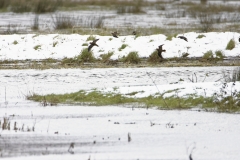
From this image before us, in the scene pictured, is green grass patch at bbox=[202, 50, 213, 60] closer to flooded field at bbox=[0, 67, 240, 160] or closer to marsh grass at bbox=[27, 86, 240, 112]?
flooded field at bbox=[0, 67, 240, 160]

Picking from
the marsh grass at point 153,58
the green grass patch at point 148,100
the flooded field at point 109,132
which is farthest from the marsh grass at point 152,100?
the marsh grass at point 153,58

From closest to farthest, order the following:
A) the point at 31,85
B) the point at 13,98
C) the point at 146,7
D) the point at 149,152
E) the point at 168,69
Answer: the point at 149,152, the point at 13,98, the point at 31,85, the point at 168,69, the point at 146,7

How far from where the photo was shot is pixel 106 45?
2405cm

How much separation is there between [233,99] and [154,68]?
23.2 feet

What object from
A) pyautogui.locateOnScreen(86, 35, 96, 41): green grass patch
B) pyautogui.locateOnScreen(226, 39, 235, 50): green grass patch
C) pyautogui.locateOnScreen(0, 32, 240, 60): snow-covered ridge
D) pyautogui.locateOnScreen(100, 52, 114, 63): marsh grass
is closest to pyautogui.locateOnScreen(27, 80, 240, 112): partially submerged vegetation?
pyautogui.locateOnScreen(100, 52, 114, 63): marsh grass

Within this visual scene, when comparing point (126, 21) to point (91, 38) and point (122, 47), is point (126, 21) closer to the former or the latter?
point (91, 38)

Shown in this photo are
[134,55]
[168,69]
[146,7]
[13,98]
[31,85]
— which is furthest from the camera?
[146,7]

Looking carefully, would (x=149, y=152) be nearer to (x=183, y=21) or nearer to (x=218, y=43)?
(x=218, y=43)

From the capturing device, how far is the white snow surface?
10.3m

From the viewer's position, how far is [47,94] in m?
16.0

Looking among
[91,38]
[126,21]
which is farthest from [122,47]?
[126,21]

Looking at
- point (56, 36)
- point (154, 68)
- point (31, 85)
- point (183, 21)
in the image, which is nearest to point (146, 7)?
point (183, 21)

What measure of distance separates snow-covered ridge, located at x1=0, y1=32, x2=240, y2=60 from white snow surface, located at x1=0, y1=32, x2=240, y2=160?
2.70 meters

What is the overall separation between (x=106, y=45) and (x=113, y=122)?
11615 millimetres
